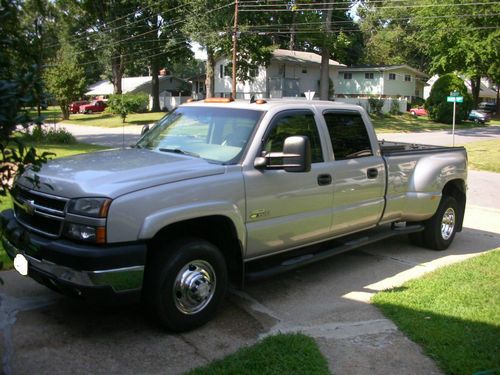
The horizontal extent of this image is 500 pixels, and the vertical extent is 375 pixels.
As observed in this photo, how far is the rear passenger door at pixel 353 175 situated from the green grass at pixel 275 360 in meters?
1.77

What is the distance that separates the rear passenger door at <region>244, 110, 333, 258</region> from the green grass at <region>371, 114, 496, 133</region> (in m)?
31.5

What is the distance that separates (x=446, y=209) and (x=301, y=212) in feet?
9.90

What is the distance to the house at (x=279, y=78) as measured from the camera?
49.2 meters

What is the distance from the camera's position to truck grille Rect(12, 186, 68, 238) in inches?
154

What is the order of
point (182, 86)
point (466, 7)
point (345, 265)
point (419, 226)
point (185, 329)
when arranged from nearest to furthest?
point (185, 329), point (345, 265), point (419, 226), point (466, 7), point (182, 86)

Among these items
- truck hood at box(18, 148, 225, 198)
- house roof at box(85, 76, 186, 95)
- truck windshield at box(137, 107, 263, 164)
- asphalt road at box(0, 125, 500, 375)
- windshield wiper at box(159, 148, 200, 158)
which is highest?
house roof at box(85, 76, 186, 95)

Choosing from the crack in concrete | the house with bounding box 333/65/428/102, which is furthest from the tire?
the house with bounding box 333/65/428/102

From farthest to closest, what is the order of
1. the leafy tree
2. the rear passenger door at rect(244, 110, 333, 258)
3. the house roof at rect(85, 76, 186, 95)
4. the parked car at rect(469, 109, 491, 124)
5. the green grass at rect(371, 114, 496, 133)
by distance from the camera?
1. the house roof at rect(85, 76, 186, 95)
2. the parked car at rect(469, 109, 491, 124)
3. the green grass at rect(371, 114, 496, 133)
4. the leafy tree
5. the rear passenger door at rect(244, 110, 333, 258)

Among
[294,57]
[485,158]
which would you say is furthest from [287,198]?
[294,57]

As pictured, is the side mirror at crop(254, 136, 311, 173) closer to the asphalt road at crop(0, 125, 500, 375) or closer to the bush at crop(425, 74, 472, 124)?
the asphalt road at crop(0, 125, 500, 375)

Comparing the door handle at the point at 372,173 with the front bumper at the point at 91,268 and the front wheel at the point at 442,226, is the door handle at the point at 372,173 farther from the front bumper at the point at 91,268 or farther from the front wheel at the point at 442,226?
the front bumper at the point at 91,268

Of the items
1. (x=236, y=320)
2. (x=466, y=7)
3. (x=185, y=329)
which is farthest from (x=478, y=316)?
(x=466, y=7)

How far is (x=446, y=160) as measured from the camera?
704 cm

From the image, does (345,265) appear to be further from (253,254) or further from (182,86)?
(182,86)
